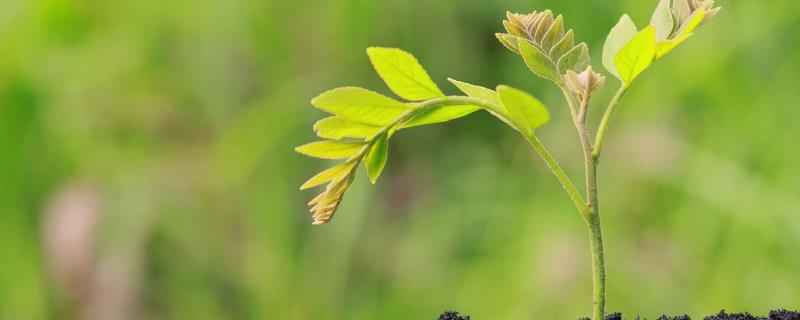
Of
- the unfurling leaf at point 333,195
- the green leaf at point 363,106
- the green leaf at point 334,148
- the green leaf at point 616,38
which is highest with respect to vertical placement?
the green leaf at point 616,38

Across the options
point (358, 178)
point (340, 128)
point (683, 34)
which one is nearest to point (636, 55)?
point (683, 34)

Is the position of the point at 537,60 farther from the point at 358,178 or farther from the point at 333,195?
the point at 358,178

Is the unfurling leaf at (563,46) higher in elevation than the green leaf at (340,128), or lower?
higher

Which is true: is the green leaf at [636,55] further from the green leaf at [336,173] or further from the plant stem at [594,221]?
the green leaf at [336,173]

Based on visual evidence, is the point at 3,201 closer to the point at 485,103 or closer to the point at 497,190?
the point at 497,190

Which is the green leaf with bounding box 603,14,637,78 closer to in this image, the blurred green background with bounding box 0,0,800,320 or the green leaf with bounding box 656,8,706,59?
the green leaf with bounding box 656,8,706,59

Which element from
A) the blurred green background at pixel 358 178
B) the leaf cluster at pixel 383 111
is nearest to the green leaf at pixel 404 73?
the leaf cluster at pixel 383 111

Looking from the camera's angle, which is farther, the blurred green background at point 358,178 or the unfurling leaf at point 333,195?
the blurred green background at point 358,178

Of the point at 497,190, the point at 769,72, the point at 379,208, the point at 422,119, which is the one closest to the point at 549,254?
the point at 497,190

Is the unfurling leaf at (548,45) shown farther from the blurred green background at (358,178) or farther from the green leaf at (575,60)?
the blurred green background at (358,178)
